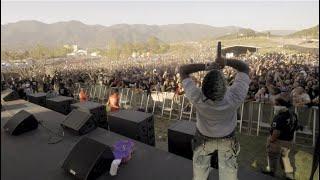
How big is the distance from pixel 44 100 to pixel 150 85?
6257 millimetres

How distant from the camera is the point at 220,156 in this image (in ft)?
10.0

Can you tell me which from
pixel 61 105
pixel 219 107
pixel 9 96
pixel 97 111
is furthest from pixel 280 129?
pixel 9 96

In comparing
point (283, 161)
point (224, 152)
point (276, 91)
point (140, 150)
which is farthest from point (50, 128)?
point (276, 91)

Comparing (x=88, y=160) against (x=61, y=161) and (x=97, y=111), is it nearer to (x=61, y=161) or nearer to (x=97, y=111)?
(x=61, y=161)

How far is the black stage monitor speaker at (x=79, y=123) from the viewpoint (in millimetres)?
5762

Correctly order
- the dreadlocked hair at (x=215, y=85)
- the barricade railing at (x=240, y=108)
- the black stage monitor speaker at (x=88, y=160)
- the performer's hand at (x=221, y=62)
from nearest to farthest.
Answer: the dreadlocked hair at (x=215, y=85), the performer's hand at (x=221, y=62), the black stage monitor speaker at (x=88, y=160), the barricade railing at (x=240, y=108)

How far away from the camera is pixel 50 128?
6293mm

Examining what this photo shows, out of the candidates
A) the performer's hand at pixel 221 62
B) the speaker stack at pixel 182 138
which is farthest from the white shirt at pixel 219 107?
the speaker stack at pixel 182 138

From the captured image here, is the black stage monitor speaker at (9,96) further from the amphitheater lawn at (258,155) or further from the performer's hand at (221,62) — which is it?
the performer's hand at (221,62)

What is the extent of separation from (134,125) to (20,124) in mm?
2474

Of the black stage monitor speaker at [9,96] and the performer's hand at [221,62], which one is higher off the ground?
the performer's hand at [221,62]

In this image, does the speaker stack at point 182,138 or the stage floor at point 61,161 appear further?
the speaker stack at point 182,138

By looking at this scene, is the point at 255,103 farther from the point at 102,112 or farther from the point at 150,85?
the point at 150,85

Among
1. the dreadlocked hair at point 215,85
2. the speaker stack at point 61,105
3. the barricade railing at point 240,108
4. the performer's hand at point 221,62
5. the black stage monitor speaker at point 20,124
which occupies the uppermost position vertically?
the performer's hand at point 221,62
